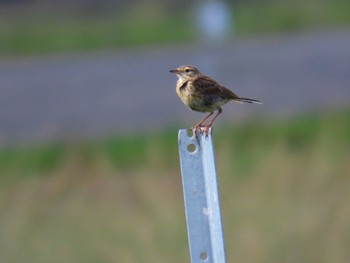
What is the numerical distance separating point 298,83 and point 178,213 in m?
12.6

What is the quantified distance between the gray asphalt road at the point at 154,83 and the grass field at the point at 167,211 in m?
3.49

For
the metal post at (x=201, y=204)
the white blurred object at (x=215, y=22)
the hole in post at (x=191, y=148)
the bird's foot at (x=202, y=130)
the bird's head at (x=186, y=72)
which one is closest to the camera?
the metal post at (x=201, y=204)

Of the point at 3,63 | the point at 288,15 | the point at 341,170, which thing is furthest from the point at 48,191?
the point at 288,15

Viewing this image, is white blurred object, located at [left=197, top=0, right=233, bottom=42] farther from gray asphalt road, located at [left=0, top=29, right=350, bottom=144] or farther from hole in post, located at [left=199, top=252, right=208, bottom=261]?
hole in post, located at [left=199, top=252, right=208, bottom=261]

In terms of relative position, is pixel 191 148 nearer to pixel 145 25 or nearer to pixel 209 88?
pixel 209 88

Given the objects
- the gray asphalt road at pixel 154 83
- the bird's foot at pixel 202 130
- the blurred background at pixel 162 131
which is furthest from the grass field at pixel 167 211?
the gray asphalt road at pixel 154 83

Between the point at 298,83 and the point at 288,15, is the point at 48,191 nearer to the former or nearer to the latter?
the point at 298,83

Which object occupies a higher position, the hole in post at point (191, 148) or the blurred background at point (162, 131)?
the blurred background at point (162, 131)

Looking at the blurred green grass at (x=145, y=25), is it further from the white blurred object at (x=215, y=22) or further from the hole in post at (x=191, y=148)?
the hole in post at (x=191, y=148)

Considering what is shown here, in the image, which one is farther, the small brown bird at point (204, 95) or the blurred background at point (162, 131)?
the blurred background at point (162, 131)

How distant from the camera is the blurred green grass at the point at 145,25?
2981cm

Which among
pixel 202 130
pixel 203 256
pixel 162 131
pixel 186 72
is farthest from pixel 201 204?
pixel 162 131

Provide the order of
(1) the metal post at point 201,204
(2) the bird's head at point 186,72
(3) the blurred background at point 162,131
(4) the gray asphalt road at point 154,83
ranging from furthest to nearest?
(4) the gray asphalt road at point 154,83, (3) the blurred background at point 162,131, (2) the bird's head at point 186,72, (1) the metal post at point 201,204

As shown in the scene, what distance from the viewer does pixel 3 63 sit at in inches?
1123
